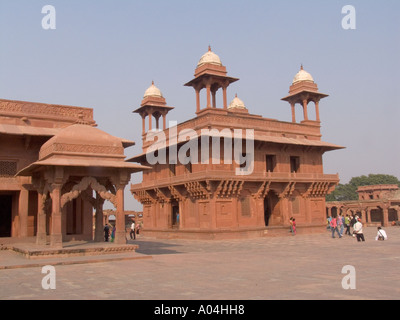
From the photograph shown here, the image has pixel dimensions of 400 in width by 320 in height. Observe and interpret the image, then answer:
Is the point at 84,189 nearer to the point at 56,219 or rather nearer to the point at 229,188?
the point at 56,219

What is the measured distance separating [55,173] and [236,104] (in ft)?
107

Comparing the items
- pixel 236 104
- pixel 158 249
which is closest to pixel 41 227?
pixel 158 249

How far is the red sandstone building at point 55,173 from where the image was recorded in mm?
13953

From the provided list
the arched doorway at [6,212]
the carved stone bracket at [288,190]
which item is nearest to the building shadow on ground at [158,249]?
the arched doorway at [6,212]

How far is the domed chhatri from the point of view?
4407 cm

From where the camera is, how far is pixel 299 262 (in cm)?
1195

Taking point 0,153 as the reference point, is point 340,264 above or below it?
below

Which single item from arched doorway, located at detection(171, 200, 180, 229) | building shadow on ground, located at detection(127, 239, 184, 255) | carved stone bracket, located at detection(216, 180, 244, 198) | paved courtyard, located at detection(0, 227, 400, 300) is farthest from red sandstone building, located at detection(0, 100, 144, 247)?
arched doorway, located at detection(171, 200, 180, 229)

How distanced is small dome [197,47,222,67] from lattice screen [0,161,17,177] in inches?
672

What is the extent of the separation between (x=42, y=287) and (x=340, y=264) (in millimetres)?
7549
